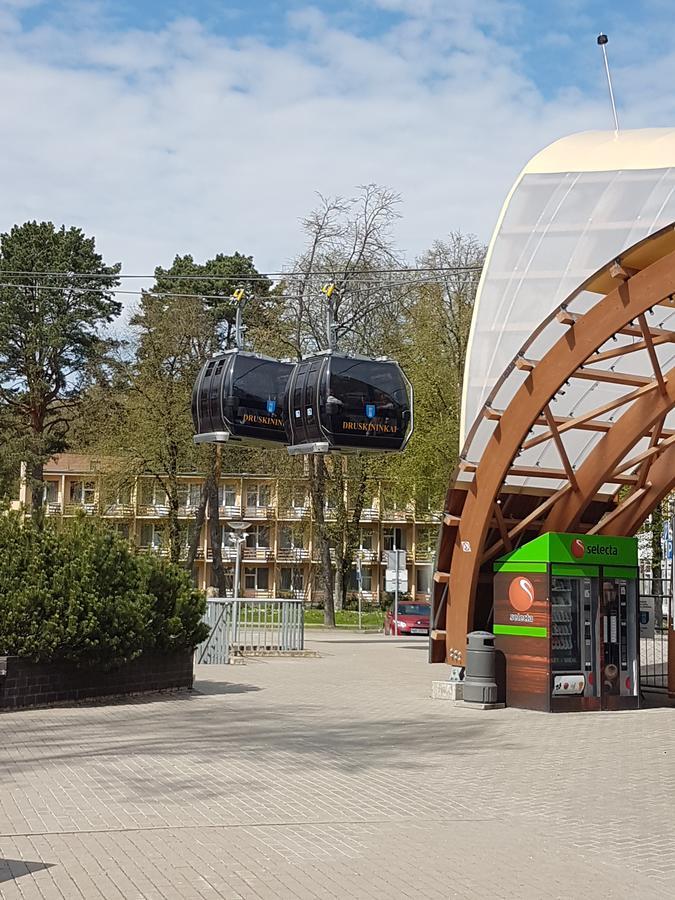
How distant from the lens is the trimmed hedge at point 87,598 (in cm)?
1543

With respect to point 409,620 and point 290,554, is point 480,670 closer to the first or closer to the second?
point 409,620

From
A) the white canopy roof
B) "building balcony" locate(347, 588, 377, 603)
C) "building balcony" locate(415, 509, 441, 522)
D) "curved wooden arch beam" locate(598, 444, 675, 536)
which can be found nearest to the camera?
the white canopy roof

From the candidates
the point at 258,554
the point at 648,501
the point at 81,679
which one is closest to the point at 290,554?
the point at 258,554

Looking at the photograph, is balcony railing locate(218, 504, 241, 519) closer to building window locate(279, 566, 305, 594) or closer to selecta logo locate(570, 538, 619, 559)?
building window locate(279, 566, 305, 594)

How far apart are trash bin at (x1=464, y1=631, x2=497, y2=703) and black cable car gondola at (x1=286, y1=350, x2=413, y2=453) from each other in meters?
5.50

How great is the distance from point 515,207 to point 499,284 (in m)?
1.37

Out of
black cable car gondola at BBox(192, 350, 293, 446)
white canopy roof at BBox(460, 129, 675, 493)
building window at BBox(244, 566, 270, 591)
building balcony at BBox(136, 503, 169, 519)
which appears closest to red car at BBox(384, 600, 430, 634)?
building balcony at BBox(136, 503, 169, 519)

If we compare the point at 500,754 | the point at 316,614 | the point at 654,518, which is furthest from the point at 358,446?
the point at 316,614

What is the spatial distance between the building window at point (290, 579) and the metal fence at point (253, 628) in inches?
2076

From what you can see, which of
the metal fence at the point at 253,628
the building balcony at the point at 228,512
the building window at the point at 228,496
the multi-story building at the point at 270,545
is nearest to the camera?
the metal fence at the point at 253,628

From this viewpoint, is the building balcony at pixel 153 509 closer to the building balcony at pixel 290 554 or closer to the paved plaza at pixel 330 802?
the building balcony at pixel 290 554

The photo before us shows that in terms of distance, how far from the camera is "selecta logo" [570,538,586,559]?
58.4ft

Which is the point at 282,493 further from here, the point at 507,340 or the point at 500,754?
the point at 500,754

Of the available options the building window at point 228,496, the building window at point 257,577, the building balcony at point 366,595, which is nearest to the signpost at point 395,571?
the building balcony at point 366,595
